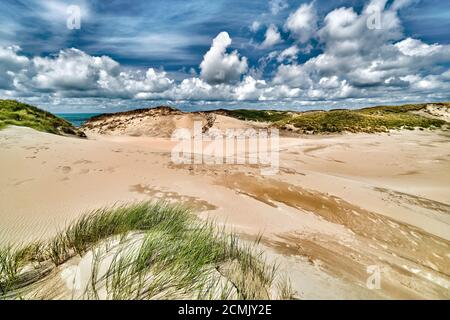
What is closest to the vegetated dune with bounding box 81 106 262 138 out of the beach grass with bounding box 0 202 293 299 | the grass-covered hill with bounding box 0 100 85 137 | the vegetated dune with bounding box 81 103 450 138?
the vegetated dune with bounding box 81 103 450 138

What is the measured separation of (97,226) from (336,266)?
392 centimetres

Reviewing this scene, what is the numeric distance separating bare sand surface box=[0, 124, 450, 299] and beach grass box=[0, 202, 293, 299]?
646mm

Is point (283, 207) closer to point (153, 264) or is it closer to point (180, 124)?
point (153, 264)

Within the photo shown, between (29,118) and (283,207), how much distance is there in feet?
71.7

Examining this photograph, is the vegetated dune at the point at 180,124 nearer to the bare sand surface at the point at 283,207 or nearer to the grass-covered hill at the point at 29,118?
the grass-covered hill at the point at 29,118

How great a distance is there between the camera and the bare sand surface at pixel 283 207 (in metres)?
3.75

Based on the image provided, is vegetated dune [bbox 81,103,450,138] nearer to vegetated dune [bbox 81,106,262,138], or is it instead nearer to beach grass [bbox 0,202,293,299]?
vegetated dune [bbox 81,106,262,138]

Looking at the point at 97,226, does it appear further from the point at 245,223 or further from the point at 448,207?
the point at 448,207

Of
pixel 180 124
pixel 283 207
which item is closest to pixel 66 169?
pixel 283 207

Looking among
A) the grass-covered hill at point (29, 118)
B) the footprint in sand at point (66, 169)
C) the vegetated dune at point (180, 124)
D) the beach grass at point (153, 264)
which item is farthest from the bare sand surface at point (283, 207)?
the vegetated dune at point (180, 124)

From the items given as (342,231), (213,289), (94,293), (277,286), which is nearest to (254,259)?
(277,286)

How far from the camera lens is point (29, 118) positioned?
746 inches

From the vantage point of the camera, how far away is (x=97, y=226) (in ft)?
12.6

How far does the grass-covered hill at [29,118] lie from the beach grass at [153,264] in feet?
59.0
